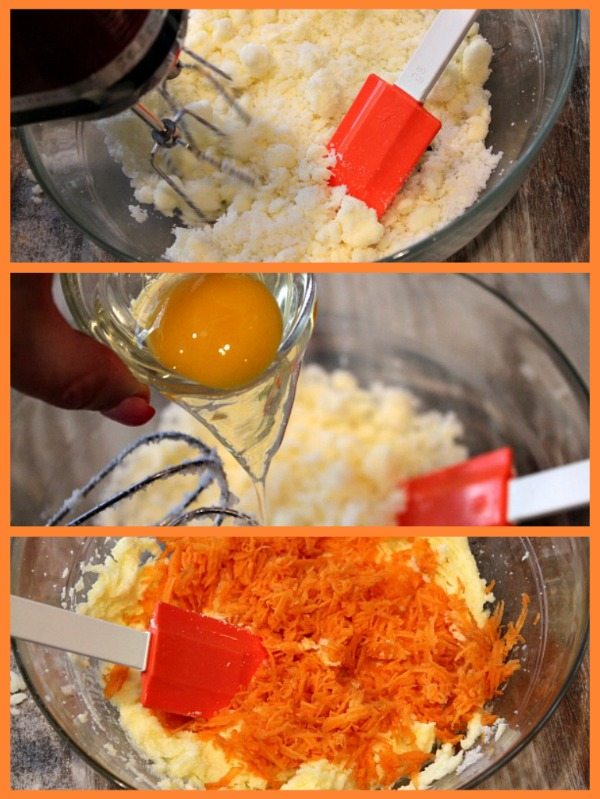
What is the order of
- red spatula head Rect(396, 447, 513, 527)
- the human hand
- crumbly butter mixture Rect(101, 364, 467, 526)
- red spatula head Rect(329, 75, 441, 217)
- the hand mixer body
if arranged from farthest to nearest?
crumbly butter mixture Rect(101, 364, 467, 526)
red spatula head Rect(396, 447, 513, 527)
red spatula head Rect(329, 75, 441, 217)
the human hand
the hand mixer body

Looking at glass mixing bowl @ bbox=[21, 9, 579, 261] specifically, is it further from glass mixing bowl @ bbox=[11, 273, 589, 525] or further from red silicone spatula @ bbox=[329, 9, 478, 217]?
glass mixing bowl @ bbox=[11, 273, 589, 525]

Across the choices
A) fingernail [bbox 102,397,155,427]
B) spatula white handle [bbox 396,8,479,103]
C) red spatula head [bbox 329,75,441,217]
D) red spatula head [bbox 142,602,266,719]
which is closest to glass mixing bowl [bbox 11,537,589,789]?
red spatula head [bbox 142,602,266,719]

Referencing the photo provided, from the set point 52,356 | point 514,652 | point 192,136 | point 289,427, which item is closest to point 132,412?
point 52,356

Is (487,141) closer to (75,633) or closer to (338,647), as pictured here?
(338,647)

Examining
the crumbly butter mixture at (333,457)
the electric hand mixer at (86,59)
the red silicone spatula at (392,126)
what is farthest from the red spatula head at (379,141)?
the crumbly butter mixture at (333,457)

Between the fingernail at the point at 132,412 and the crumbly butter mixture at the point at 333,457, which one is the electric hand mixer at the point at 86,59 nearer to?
the fingernail at the point at 132,412

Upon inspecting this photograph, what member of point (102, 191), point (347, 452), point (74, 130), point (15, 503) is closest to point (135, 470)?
point (15, 503)
